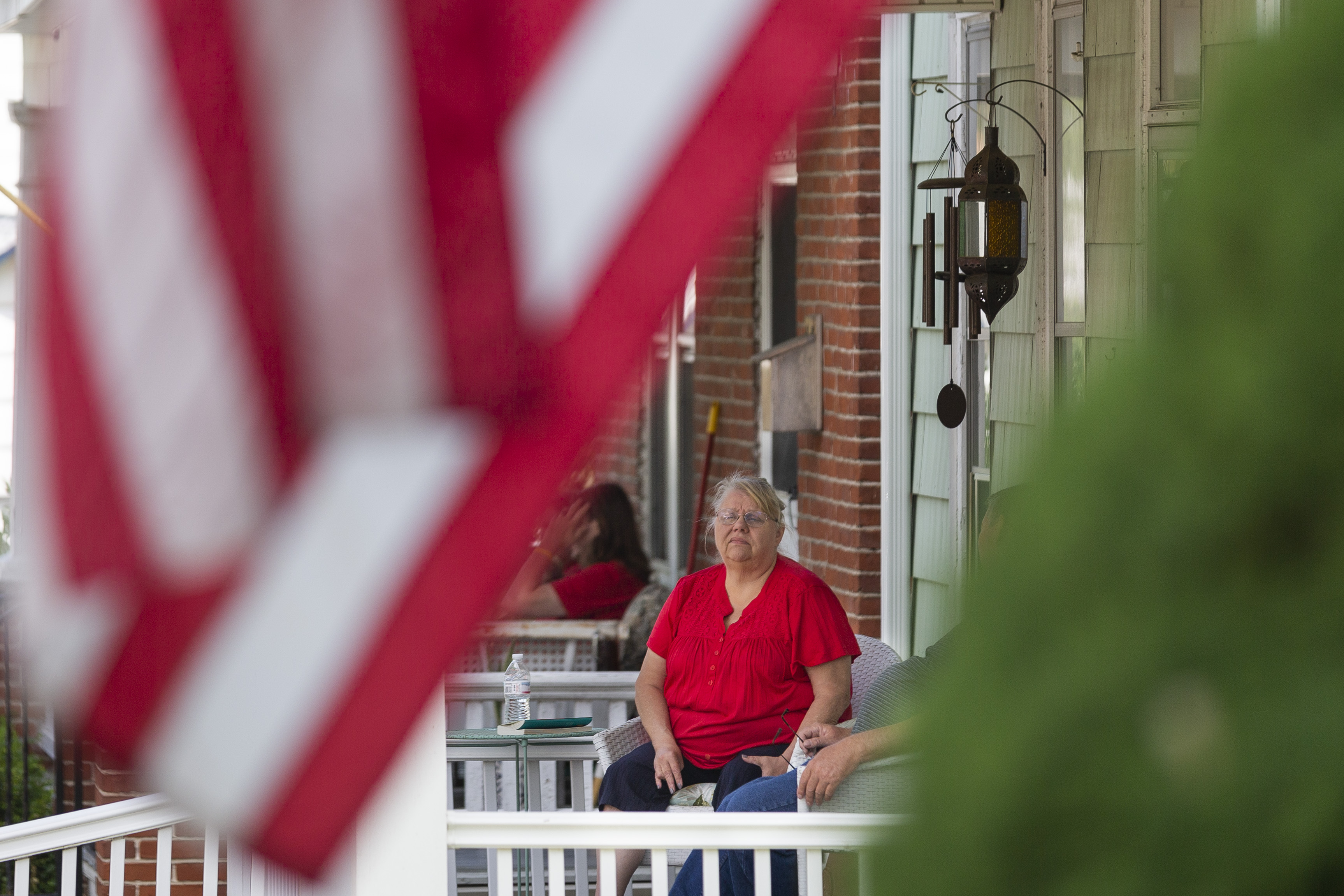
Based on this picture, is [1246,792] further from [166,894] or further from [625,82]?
[166,894]

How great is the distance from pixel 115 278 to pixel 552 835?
7.29 ft

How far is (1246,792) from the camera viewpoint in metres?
0.31

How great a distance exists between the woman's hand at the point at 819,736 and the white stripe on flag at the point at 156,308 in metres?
3.52

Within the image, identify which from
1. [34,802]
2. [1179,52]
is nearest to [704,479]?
[34,802]

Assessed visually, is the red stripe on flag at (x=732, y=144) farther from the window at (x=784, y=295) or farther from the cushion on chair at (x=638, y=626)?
the window at (x=784, y=295)

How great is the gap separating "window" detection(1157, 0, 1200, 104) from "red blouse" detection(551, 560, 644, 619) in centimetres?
332

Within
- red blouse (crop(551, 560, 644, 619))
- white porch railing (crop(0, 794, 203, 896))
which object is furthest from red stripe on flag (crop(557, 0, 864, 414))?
red blouse (crop(551, 560, 644, 619))

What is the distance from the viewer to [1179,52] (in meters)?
3.93

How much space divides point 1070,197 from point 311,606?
4.33m

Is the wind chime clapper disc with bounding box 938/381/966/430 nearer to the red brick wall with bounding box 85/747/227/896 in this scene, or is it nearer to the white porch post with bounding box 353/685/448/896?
the red brick wall with bounding box 85/747/227/896

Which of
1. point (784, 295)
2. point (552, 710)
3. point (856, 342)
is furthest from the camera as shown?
point (784, 295)

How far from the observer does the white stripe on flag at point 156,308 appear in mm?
572

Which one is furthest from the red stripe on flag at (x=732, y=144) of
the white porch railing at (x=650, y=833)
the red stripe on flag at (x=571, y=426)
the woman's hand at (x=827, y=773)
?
the woman's hand at (x=827, y=773)

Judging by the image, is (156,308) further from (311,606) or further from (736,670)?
(736,670)
